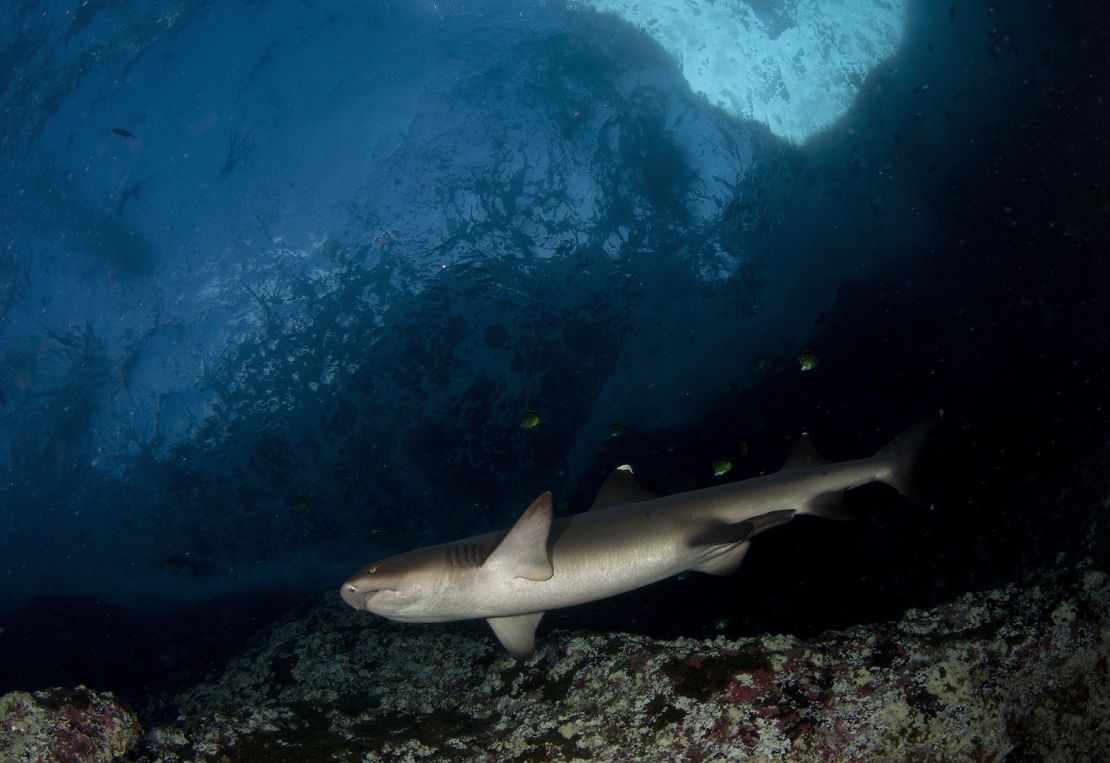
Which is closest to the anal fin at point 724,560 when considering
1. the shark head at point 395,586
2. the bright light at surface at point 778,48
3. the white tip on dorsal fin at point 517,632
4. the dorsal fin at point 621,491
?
the dorsal fin at point 621,491

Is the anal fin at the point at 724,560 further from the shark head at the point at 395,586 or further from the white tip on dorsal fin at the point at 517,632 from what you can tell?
the shark head at the point at 395,586

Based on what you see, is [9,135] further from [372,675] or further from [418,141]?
[372,675]

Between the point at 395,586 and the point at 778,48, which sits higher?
the point at 395,586

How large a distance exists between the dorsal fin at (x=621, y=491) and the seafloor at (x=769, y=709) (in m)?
1.57

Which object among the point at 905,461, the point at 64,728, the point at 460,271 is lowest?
the point at 460,271

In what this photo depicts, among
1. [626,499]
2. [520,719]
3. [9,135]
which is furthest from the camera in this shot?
[9,135]

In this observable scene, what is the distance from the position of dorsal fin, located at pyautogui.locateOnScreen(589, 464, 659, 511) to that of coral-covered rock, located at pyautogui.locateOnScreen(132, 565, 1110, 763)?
4.96 ft

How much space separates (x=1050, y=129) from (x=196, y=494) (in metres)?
29.9

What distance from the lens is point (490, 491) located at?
17.4m

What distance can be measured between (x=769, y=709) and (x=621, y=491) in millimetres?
2631

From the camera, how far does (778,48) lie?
19.0 metres

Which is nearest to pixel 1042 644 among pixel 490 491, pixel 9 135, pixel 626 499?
pixel 626 499

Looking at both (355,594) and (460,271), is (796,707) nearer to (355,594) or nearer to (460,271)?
(355,594)

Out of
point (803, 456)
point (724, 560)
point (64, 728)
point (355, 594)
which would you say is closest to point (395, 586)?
point (355, 594)
